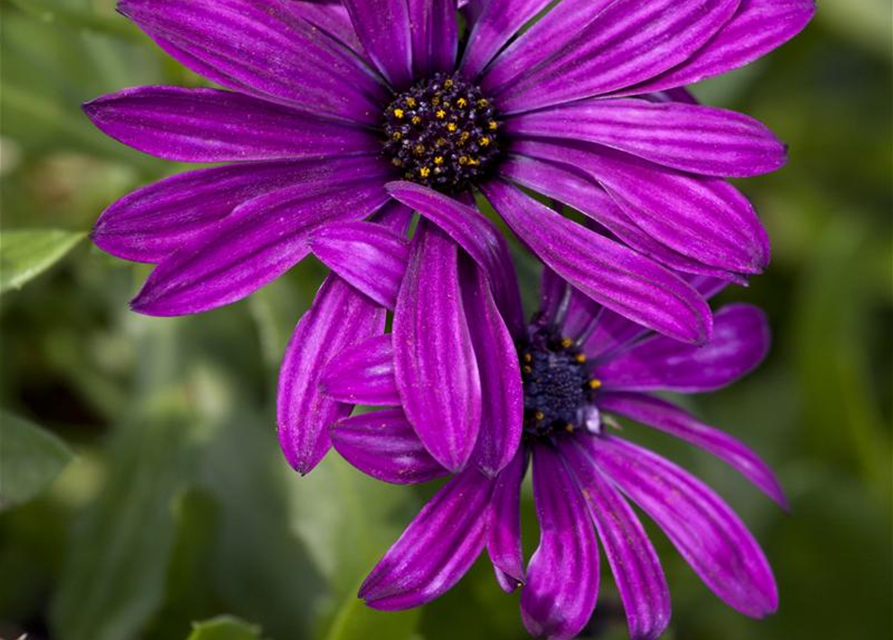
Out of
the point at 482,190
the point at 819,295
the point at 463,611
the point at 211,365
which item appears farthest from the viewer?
the point at 819,295

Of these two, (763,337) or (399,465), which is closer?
(399,465)

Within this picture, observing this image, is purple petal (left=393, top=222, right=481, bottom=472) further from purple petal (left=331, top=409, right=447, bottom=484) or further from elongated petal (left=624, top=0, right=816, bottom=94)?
elongated petal (left=624, top=0, right=816, bottom=94)

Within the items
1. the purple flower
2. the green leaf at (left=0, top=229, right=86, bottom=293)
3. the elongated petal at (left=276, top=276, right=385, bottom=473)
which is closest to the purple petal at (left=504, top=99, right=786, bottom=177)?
the purple flower

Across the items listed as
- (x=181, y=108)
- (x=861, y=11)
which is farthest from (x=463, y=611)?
(x=861, y=11)

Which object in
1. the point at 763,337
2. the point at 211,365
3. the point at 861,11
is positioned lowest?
the point at 211,365

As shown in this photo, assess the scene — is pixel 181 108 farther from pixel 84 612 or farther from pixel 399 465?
pixel 84 612

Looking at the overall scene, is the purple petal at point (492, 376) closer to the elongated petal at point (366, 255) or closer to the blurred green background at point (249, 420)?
the elongated petal at point (366, 255)

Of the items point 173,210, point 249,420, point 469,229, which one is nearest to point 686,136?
point 469,229

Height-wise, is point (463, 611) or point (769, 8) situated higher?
point (769, 8)
